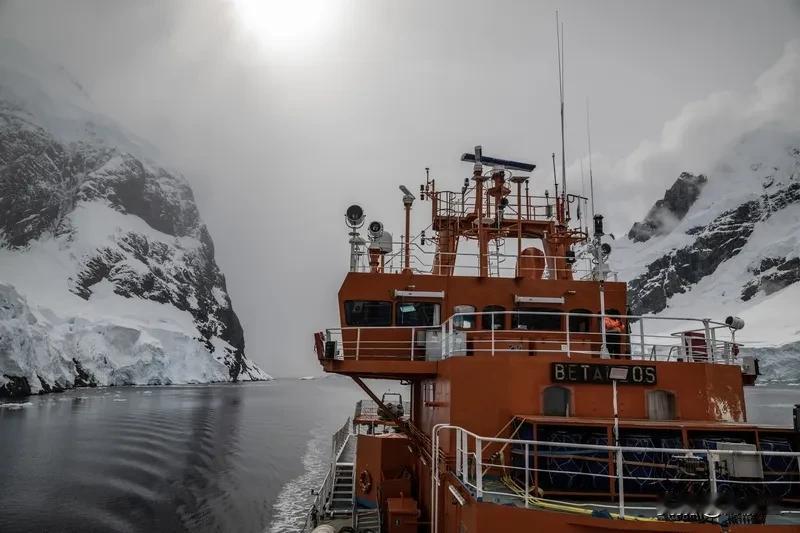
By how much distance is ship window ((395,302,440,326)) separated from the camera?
54.2ft

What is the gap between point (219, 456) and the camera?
134 ft

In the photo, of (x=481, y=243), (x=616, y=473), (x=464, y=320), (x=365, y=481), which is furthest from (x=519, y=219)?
(x=365, y=481)

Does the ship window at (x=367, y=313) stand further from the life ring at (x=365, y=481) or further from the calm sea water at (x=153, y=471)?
the calm sea water at (x=153, y=471)

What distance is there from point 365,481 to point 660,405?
11.5 meters

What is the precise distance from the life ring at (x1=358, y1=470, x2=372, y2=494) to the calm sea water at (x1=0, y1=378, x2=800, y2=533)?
717cm

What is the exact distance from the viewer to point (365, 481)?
1959 cm

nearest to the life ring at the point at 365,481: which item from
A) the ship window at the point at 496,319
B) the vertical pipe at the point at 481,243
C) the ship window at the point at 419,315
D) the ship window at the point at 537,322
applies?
the ship window at the point at 419,315

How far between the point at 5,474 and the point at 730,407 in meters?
36.8

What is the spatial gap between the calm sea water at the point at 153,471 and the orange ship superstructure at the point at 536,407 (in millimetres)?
8957

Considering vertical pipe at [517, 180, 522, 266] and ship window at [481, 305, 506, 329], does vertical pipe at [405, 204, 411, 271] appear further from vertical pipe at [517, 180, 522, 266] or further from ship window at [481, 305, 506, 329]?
vertical pipe at [517, 180, 522, 266]

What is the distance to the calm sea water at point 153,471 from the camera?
81.5ft

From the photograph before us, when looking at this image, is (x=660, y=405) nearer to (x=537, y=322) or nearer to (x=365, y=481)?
(x=537, y=322)

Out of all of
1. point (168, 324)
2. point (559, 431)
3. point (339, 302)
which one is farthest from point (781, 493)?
point (168, 324)

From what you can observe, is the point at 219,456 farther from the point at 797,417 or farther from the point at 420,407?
the point at 797,417
